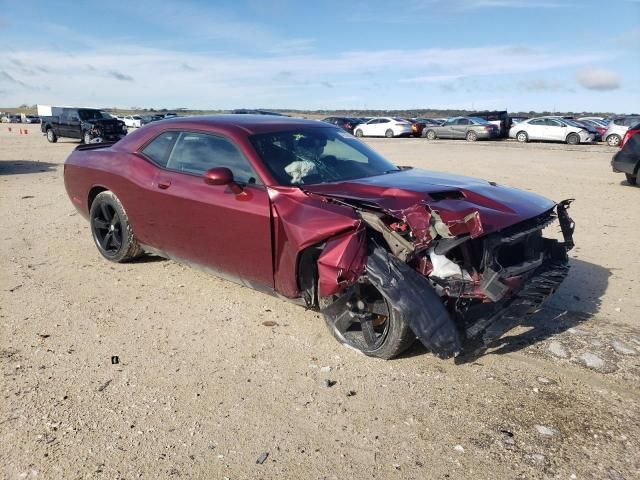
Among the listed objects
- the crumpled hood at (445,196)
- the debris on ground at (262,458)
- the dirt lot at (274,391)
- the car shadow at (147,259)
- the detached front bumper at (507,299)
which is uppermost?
the crumpled hood at (445,196)

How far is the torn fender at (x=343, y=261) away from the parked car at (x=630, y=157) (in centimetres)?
1048

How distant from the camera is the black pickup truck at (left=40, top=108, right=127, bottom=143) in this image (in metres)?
23.5

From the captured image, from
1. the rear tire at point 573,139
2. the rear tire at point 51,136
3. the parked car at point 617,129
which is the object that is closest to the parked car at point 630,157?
the parked car at point 617,129

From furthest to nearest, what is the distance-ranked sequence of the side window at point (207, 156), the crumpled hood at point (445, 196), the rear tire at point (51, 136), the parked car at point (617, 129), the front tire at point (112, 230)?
the parked car at point (617, 129) → the rear tire at point (51, 136) → the front tire at point (112, 230) → the side window at point (207, 156) → the crumpled hood at point (445, 196)

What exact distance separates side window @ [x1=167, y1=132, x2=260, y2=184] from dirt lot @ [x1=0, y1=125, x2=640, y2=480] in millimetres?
1147

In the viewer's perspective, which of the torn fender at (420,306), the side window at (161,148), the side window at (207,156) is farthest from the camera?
the side window at (161,148)

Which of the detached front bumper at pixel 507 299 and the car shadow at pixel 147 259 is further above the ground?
the detached front bumper at pixel 507 299

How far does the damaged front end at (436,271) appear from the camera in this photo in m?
3.33

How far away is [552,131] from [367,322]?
28.7m

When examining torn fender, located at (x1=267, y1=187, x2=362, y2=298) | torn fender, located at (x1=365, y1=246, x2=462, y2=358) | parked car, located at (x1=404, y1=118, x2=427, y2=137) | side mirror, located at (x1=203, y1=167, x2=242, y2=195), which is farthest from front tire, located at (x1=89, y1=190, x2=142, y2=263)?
parked car, located at (x1=404, y1=118, x2=427, y2=137)

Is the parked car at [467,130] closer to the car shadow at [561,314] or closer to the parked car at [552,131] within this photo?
the parked car at [552,131]

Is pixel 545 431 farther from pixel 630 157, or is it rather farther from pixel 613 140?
pixel 613 140

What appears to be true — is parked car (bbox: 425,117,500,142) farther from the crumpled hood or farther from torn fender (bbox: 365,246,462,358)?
torn fender (bbox: 365,246,462,358)

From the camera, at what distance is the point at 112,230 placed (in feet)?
18.8
